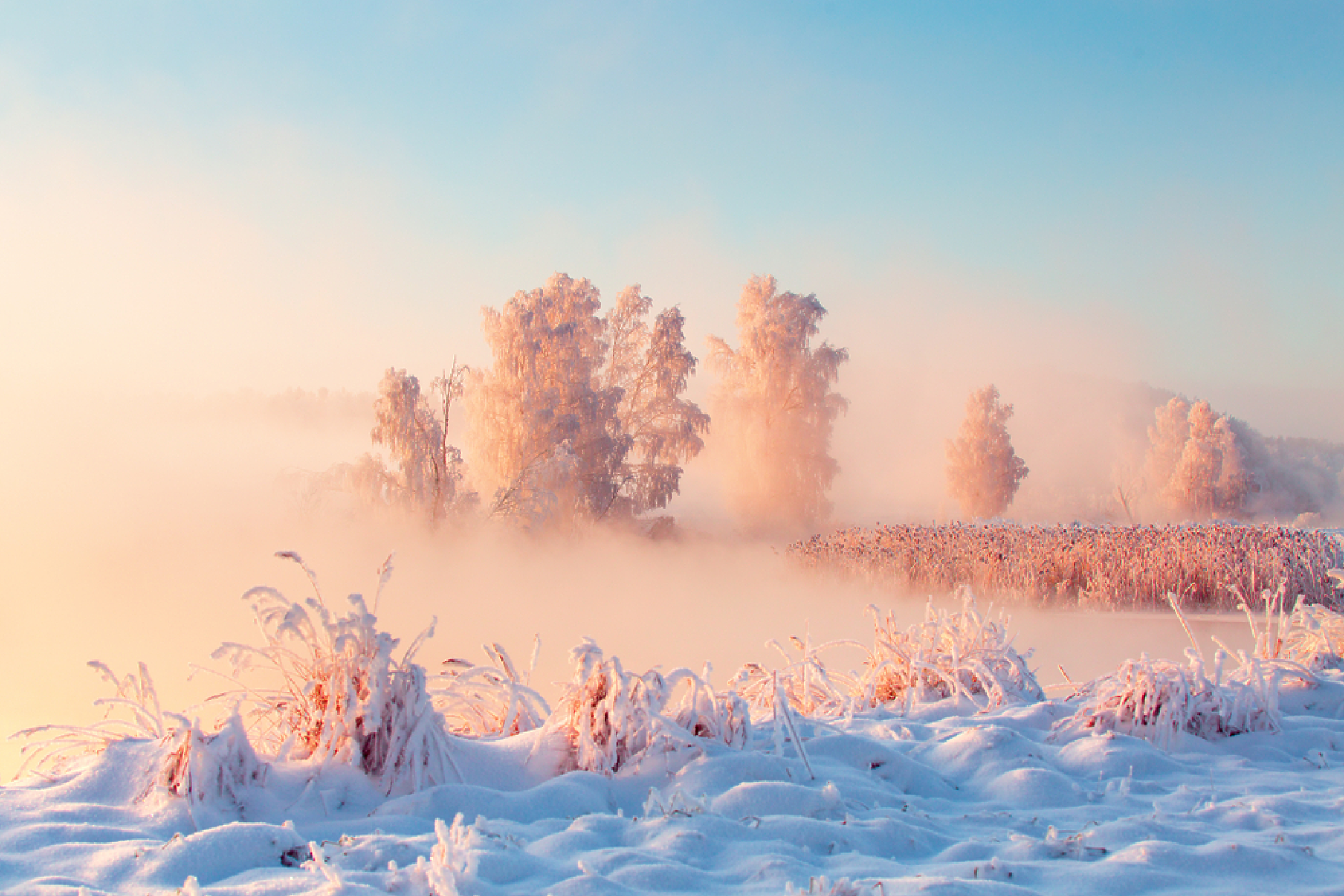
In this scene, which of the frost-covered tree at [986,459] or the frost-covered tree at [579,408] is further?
the frost-covered tree at [986,459]

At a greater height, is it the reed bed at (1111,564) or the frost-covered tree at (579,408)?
the frost-covered tree at (579,408)

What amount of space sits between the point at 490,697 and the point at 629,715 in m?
0.65

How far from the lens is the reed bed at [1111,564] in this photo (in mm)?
8359

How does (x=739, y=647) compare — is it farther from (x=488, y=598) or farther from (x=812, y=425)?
(x=812, y=425)

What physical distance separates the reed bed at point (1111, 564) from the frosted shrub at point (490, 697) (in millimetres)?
7033

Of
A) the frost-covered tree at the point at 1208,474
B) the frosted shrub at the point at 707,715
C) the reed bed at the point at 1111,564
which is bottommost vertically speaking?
the reed bed at the point at 1111,564

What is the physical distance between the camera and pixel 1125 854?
1.42 meters

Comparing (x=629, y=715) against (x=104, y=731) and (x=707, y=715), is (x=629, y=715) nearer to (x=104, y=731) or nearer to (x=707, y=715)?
(x=707, y=715)

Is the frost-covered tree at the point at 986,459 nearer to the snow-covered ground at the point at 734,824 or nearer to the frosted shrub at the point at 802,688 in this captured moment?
the frosted shrub at the point at 802,688

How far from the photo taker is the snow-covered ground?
52.0 inches

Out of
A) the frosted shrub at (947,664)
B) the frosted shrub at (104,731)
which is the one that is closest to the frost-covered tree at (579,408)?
the frosted shrub at (947,664)

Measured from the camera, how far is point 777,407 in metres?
19.1

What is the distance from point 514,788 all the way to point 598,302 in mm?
15041

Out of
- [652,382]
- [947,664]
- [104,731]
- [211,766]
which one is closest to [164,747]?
[211,766]
